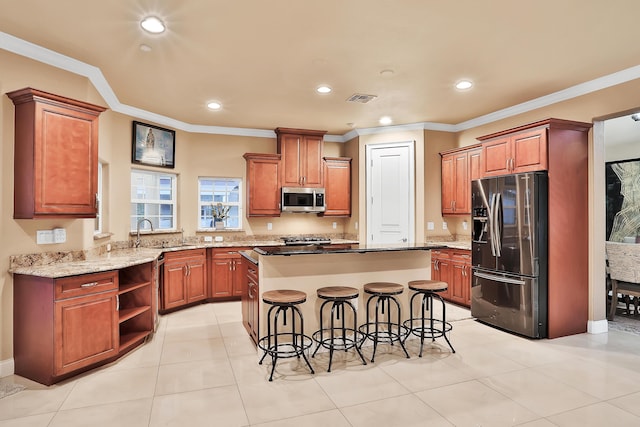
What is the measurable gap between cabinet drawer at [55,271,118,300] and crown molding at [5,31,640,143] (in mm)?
2013

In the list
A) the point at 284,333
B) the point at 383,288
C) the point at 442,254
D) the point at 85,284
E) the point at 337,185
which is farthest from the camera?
the point at 337,185

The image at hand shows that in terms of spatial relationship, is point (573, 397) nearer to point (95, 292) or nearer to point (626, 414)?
point (626, 414)

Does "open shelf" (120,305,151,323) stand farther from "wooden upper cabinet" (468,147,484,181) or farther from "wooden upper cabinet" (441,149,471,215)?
"wooden upper cabinet" (468,147,484,181)

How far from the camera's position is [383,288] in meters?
3.50

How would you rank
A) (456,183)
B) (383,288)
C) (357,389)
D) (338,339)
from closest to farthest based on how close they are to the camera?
1. (357,389)
2. (383,288)
3. (338,339)
4. (456,183)

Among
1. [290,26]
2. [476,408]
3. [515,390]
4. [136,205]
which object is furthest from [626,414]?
[136,205]

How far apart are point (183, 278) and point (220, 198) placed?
1.64m

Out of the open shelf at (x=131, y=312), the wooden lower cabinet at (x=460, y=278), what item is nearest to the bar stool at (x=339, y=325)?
the open shelf at (x=131, y=312)

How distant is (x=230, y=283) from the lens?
18.7ft

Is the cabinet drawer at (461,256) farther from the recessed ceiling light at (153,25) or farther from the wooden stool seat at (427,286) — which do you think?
the recessed ceiling light at (153,25)

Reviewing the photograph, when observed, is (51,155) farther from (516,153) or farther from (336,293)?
(516,153)

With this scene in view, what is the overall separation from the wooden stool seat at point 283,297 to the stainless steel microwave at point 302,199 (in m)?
3.02

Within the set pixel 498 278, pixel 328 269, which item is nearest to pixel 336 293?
pixel 328 269

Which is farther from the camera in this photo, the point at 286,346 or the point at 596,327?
the point at 596,327
